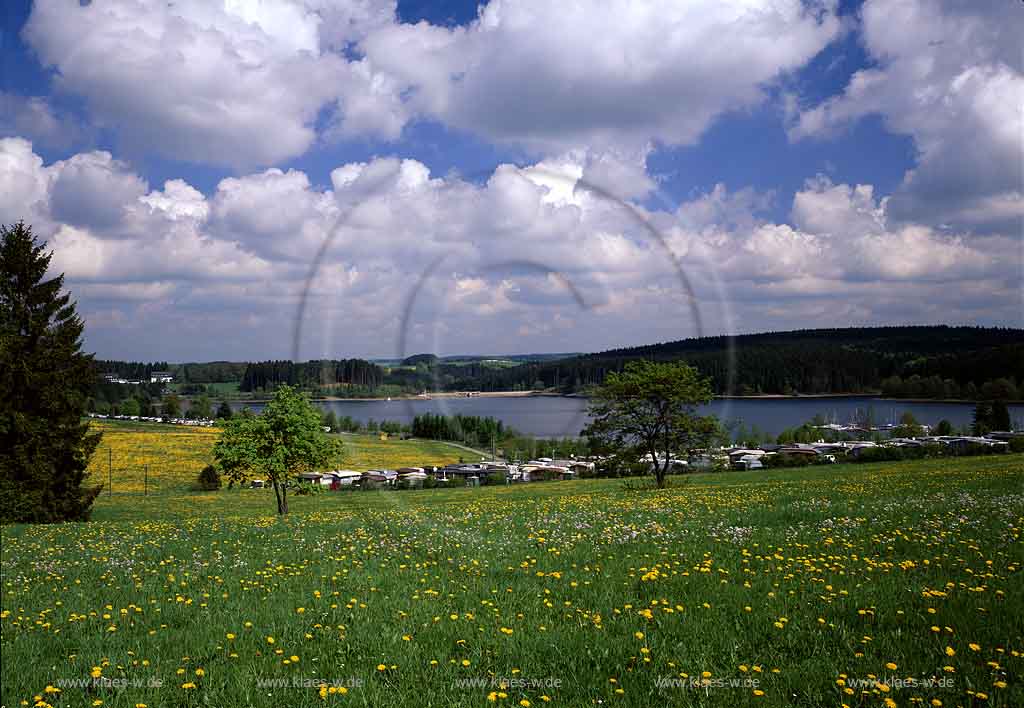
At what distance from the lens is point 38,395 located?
110 feet

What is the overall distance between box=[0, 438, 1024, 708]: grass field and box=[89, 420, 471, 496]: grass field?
5303cm

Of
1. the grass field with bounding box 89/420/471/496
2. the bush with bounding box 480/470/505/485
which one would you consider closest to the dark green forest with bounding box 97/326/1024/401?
the grass field with bounding box 89/420/471/496

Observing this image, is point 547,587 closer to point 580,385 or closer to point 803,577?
point 803,577

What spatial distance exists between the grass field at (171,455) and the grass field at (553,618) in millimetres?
53027

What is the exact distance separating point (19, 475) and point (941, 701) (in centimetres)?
3905

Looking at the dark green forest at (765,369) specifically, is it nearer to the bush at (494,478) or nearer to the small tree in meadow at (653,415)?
the small tree in meadow at (653,415)

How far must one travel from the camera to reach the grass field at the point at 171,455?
75375mm

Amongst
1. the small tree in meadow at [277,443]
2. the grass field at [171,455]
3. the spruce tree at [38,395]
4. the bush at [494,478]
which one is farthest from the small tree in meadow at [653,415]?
the bush at [494,478]

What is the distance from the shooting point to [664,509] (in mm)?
18672

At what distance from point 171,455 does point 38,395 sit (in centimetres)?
6874

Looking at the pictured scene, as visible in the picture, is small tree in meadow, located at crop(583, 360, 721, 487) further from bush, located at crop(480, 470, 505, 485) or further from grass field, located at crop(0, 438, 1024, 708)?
bush, located at crop(480, 470, 505, 485)

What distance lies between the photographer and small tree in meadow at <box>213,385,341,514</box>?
31438 millimetres

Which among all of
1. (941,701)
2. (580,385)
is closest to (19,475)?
(580,385)

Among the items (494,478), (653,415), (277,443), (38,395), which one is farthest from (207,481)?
(653,415)
